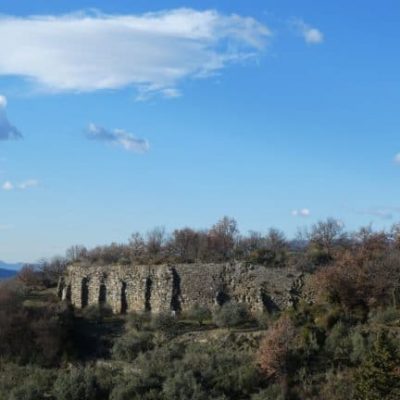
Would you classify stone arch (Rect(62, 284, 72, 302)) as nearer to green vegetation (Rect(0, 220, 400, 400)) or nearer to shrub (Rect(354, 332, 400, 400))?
green vegetation (Rect(0, 220, 400, 400))

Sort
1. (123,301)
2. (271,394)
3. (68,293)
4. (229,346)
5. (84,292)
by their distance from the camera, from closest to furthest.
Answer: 1. (271,394)
2. (229,346)
3. (123,301)
4. (84,292)
5. (68,293)

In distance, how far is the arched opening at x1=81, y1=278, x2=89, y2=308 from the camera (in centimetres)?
3584

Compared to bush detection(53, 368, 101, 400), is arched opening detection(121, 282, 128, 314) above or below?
above

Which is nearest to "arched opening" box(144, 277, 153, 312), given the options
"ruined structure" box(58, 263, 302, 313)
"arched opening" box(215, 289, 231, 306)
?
"ruined structure" box(58, 263, 302, 313)

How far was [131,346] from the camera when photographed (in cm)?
2838

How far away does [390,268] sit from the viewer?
3027cm

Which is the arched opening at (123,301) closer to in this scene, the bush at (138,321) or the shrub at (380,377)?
the bush at (138,321)

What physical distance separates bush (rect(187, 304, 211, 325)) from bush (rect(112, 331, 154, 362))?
10.8 ft

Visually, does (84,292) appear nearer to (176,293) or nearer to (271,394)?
(176,293)

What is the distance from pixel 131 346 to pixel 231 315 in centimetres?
421

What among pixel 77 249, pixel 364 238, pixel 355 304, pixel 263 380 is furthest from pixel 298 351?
pixel 77 249

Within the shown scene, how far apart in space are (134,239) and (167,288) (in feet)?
51.5

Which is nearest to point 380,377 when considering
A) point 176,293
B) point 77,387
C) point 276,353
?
point 276,353

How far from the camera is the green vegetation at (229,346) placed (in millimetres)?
24188
